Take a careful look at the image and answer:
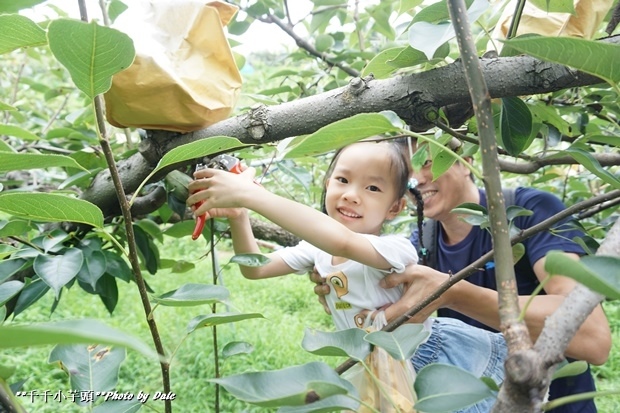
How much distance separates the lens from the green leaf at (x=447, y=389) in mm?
417

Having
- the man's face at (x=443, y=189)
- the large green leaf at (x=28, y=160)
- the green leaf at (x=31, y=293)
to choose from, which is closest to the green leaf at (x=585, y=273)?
the large green leaf at (x=28, y=160)

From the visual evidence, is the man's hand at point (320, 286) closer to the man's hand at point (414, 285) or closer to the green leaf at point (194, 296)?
the man's hand at point (414, 285)

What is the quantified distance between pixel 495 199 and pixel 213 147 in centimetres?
32

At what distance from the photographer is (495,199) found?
41cm

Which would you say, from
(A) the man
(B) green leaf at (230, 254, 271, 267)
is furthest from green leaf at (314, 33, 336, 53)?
(B) green leaf at (230, 254, 271, 267)

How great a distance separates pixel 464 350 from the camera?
1059mm

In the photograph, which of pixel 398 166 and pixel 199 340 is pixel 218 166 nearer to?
pixel 398 166

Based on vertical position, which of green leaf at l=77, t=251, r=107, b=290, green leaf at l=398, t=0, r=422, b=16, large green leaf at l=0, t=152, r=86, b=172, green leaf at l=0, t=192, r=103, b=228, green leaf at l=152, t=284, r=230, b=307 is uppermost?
green leaf at l=398, t=0, r=422, b=16

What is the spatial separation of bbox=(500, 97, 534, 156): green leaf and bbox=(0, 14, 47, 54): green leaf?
56cm

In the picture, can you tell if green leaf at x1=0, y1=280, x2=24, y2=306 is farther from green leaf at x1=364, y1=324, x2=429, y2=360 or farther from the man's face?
the man's face

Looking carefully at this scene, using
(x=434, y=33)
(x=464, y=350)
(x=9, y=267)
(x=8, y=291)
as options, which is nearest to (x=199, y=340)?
(x=464, y=350)

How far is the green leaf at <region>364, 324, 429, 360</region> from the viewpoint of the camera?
0.51 meters

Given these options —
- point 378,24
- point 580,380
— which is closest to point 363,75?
point 580,380

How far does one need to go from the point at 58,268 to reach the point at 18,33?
1.08 feet
